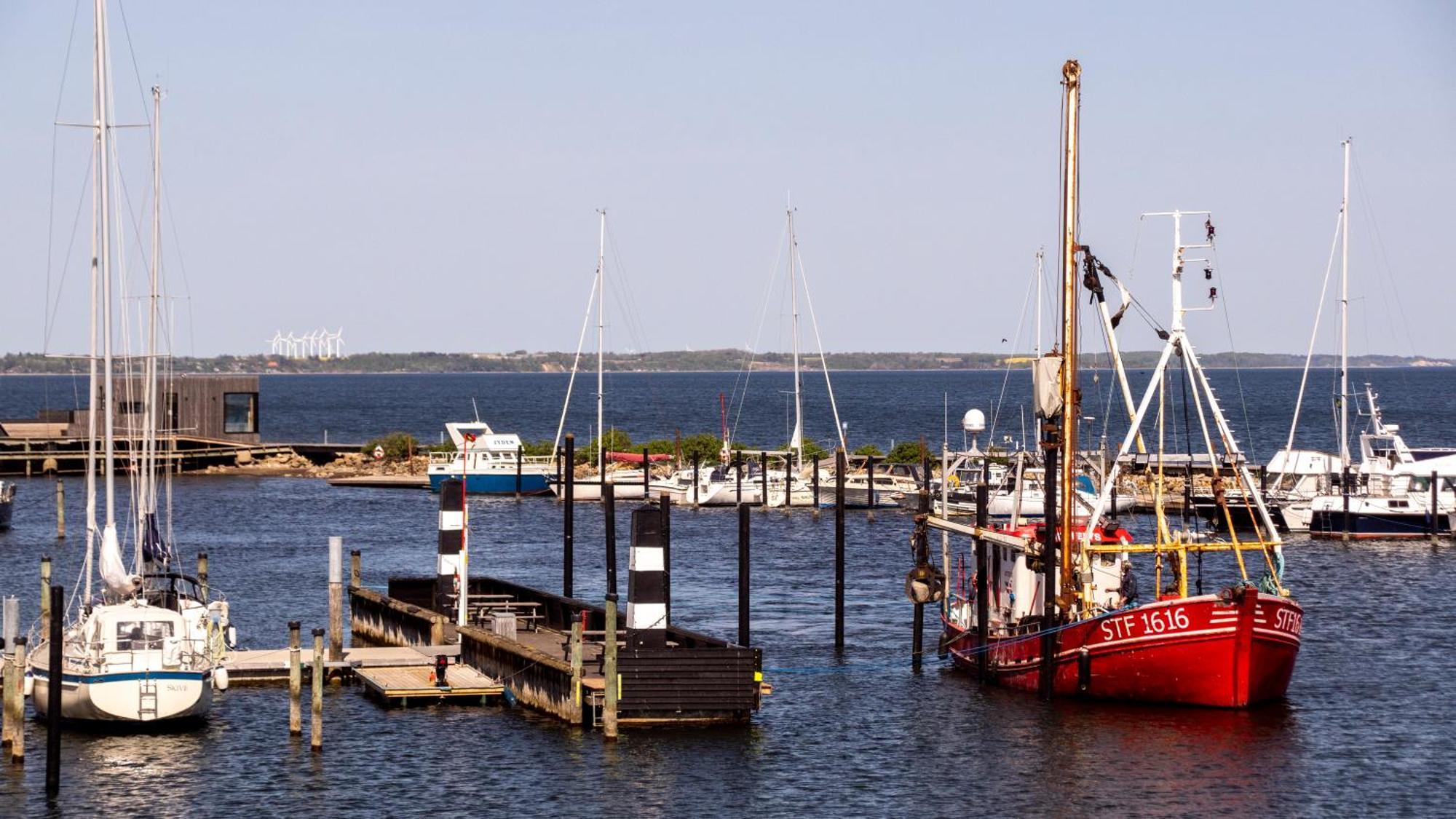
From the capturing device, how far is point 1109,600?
126ft

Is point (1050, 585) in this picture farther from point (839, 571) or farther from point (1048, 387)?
point (839, 571)

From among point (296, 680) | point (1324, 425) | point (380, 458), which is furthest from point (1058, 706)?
point (1324, 425)

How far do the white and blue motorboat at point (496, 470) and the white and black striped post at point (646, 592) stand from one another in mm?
58695

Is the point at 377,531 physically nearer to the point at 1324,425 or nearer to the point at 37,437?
the point at 37,437

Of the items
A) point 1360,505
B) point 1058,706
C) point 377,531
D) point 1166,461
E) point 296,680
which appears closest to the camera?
point 296,680

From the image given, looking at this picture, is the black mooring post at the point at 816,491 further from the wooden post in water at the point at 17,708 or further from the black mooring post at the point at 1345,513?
the wooden post in water at the point at 17,708

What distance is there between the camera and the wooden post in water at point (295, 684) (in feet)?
106

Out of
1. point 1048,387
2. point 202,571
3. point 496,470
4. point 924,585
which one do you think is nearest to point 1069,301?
point 1048,387

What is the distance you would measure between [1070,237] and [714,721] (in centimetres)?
1204

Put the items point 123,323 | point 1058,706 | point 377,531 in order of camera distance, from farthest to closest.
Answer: point 377,531 < point 123,323 < point 1058,706

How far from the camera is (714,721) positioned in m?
33.8

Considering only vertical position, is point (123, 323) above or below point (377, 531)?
above

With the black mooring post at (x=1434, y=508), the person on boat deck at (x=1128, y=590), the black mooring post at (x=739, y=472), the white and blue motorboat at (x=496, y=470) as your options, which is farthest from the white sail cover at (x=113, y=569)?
the white and blue motorboat at (x=496, y=470)

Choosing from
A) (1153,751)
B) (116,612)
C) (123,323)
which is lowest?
(1153,751)
